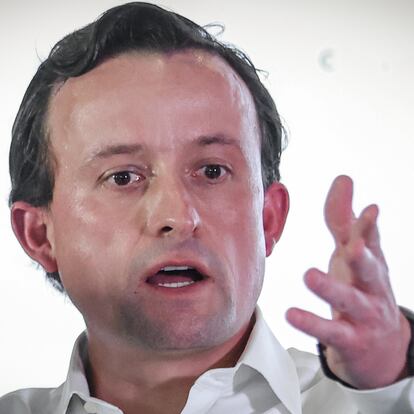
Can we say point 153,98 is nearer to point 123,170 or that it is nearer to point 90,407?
point 123,170

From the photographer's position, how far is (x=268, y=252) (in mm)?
1415

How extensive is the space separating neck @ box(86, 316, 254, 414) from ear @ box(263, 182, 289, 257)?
0.55 feet

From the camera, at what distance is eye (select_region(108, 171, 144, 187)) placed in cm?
125

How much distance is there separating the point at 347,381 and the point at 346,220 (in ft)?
0.66

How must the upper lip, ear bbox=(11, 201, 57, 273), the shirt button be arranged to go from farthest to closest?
ear bbox=(11, 201, 57, 273)
the shirt button
the upper lip

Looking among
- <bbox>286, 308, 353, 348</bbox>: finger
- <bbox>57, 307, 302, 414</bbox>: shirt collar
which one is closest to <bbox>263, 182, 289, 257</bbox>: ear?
<bbox>57, 307, 302, 414</bbox>: shirt collar

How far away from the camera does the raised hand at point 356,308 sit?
36.0 inches

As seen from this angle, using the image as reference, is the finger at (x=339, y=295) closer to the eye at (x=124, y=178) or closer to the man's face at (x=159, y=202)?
the man's face at (x=159, y=202)

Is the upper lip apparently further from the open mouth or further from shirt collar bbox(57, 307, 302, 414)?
shirt collar bbox(57, 307, 302, 414)

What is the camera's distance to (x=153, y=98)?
1.24 meters

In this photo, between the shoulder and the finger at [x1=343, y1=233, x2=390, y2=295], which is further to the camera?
the shoulder

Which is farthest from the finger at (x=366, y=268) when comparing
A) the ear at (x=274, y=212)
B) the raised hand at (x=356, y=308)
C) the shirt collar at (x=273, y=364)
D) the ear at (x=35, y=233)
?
the ear at (x=35, y=233)

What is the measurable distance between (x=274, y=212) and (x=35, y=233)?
1.40 ft

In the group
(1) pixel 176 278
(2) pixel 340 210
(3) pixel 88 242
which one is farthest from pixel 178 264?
(2) pixel 340 210
